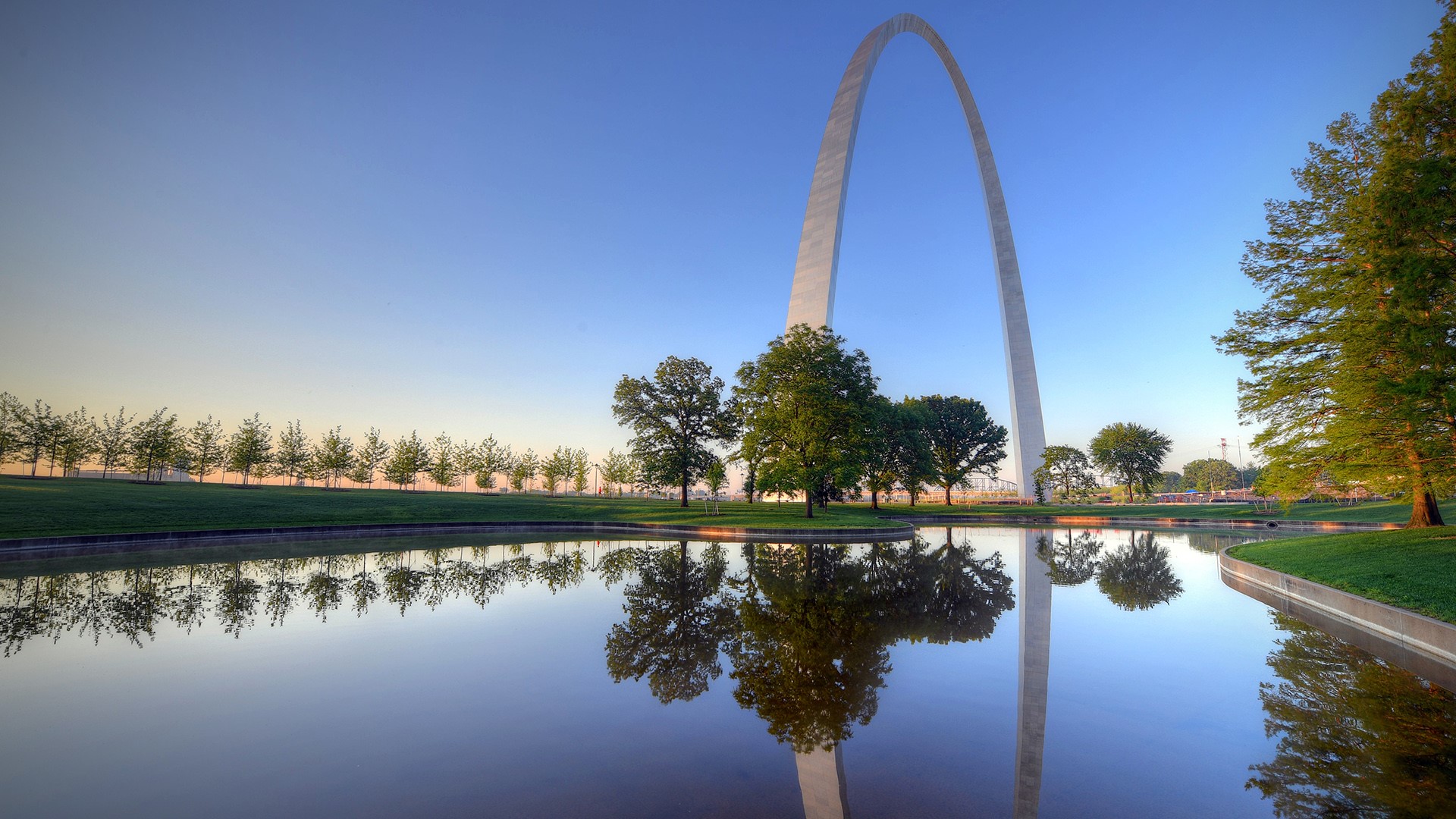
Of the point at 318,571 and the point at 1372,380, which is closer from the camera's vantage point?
the point at 1372,380

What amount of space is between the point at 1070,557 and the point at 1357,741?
1750 centimetres

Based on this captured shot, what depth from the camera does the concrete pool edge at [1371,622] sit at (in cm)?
742

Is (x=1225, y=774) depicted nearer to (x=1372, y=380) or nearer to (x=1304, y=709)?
(x=1304, y=709)

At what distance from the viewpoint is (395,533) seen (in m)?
26.4

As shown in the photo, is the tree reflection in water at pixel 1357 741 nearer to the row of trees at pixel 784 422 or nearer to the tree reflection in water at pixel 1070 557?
the tree reflection in water at pixel 1070 557

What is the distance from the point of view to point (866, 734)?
5215 mm

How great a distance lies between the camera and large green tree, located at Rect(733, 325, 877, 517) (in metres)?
32.7

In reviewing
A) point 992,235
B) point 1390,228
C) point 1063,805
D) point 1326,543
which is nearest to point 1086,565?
point 1326,543

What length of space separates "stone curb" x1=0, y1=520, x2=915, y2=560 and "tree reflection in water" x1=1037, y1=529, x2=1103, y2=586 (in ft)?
21.4

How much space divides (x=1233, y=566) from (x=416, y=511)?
34.5m

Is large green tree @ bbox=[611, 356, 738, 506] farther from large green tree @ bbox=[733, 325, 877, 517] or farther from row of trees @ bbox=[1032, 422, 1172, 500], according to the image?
row of trees @ bbox=[1032, 422, 1172, 500]

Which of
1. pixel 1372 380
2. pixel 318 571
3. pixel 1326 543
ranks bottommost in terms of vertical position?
pixel 318 571

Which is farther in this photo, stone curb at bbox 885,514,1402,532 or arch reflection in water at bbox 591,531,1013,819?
stone curb at bbox 885,514,1402,532

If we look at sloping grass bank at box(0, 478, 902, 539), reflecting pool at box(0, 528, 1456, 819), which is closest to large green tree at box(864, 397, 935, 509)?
sloping grass bank at box(0, 478, 902, 539)
